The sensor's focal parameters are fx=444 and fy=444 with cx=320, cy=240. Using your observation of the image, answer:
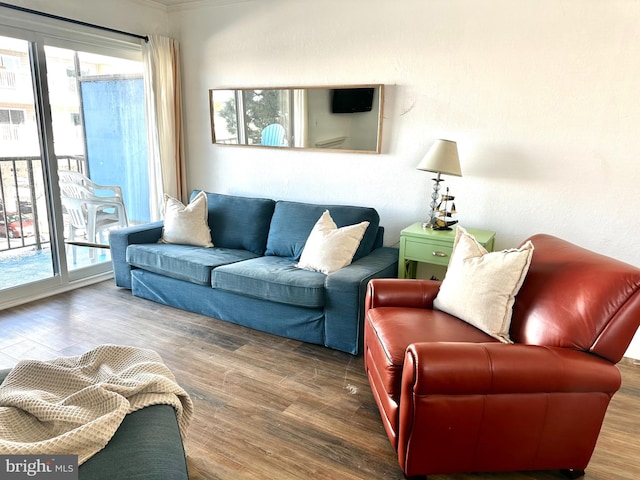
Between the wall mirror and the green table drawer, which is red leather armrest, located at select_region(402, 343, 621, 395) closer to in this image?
the green table drawer

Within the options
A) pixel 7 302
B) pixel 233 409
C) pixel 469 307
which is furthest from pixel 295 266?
pixel 7 302

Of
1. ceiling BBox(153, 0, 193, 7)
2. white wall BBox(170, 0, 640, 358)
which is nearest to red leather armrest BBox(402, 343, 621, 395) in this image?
white wall BBox(170, 0, 640, 358)

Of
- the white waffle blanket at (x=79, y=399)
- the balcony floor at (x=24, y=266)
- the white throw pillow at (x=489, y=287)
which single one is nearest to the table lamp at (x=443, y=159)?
the white throw pillow at (x=489, y=287)

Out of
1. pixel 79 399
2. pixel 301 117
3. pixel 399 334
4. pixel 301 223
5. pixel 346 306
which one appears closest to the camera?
pixel 79 399

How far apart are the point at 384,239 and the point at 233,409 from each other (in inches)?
73.6

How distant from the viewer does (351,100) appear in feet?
11.5

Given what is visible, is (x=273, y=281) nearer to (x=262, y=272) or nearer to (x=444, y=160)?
(x=262, y=272)

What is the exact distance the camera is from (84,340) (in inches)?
116

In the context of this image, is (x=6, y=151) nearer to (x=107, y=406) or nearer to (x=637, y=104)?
(x=107, y=406)

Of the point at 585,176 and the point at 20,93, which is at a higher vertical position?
the point at 20,93

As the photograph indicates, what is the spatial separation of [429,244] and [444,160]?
57 cm

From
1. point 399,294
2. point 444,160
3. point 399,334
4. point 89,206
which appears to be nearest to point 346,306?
point 399,294

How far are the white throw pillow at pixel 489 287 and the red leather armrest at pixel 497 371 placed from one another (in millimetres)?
354

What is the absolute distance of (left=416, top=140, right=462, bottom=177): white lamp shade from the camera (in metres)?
2.94
